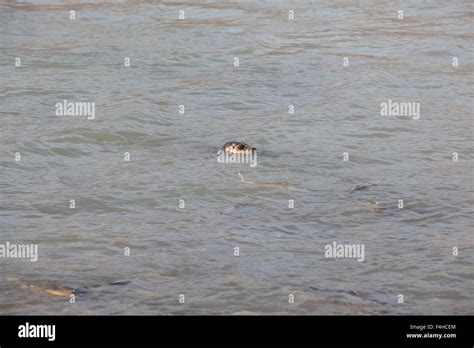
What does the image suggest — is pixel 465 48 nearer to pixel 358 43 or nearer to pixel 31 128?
pixel 358 43

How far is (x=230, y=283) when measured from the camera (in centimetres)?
715

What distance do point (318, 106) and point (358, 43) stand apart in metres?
3.24

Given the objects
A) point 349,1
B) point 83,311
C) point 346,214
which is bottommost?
point 83,311

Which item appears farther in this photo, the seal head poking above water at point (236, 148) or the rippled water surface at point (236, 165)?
the seal head poking above water at point (236, 148)

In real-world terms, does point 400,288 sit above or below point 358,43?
below

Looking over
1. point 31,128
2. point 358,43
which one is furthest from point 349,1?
point 31,128

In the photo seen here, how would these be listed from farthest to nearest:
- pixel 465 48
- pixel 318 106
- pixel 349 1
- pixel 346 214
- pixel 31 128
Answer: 1. pixel 349 1
2. pixel 465 48
3. pixel 318 106
4. pixel 31 128
5. pixel 346 214

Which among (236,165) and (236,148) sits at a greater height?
(236,148)

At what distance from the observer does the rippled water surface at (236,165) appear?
7.20 metres

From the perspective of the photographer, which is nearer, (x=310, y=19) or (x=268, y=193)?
(x=268, y=193)

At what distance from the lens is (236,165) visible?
9.85 meters

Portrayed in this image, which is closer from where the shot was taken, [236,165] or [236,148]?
[236,165]

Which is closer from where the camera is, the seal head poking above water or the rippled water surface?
the rippled water surface

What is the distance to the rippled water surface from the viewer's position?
720cm
